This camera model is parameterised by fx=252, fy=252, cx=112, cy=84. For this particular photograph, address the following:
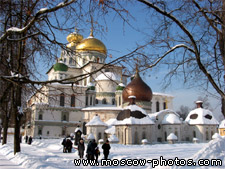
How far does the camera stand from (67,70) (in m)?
47.0

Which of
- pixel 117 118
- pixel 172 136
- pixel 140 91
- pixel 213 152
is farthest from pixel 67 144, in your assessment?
pixel 140 91

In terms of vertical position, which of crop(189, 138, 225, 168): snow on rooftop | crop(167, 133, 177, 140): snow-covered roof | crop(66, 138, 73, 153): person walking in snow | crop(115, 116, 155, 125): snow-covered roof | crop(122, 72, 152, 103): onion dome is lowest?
crop(167, 133, 177, 140): snow-covered roof

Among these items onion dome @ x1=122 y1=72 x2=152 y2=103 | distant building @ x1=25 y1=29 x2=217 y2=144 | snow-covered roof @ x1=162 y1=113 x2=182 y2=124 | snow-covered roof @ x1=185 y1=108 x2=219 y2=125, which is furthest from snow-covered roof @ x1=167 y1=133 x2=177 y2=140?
onion dome @ x1=122 y1=72 x2=152 y2=103

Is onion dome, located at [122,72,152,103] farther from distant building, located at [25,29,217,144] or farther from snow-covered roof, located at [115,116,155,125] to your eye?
snow-covered roof, located at [115,116,155,125]

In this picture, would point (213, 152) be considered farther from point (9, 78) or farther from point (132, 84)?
point (132, 84)

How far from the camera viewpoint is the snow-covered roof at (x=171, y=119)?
2979cm

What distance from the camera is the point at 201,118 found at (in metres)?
31.1

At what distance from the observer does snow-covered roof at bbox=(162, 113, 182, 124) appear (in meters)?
29.8

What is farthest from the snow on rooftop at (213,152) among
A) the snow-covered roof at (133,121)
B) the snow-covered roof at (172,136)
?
the snow-covered roof at (172,136)

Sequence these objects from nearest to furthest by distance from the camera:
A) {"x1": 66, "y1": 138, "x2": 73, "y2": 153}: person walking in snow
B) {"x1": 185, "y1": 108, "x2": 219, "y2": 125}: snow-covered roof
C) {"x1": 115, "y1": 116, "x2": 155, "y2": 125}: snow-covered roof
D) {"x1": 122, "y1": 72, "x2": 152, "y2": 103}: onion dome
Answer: {"x1": 66, "y1": 138, "x2": 73, "y2": 153}: person walking in snow < {"x1": 115, "y1": 116, "x2": 155, "y2": 125}: snow-covered roof < {"x1": 185, "y1": 108, "x2": 219, "y2": 125}: snow-covered roof < {"x1": 122, "y1": 72, "x2": 152, "y2": 103}: onion dome

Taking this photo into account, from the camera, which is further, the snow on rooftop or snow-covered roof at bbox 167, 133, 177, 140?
snow-covered roof at bbox 167, 133, 177, 140

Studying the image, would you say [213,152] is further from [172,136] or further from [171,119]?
[171,119]

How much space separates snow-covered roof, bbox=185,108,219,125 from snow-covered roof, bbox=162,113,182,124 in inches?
96.2

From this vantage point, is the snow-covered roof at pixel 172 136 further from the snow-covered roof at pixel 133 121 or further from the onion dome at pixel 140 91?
the onion dome at pixel 140 91
